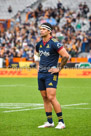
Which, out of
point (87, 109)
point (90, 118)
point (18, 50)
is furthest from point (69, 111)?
point (18, 50)

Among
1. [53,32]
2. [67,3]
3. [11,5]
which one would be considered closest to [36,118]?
[53,32]

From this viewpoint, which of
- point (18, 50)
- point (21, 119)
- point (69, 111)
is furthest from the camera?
point (18, 50)

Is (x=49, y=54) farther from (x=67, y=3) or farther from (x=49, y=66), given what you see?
(x=67, y=3)

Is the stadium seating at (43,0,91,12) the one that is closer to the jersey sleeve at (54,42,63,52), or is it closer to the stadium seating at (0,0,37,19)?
the stadium seating at (0,0,37,19)

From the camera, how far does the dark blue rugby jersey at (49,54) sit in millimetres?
8211

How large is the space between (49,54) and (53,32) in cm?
2768

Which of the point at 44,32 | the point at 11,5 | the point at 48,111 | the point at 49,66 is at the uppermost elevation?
the point at 11,5

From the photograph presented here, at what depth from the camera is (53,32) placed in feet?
117

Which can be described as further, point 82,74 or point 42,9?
point 42,9

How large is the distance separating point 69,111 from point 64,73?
17.5m

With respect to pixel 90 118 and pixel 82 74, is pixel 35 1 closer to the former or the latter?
pixel 82 74

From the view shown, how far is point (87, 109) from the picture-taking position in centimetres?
1144

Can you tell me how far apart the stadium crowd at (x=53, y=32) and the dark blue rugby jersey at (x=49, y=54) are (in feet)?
78.7

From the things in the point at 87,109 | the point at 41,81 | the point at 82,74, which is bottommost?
the point at 82,74
